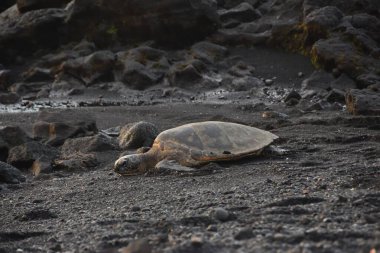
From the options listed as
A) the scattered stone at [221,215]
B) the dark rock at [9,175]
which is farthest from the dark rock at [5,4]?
the scattered stone at [221,215]

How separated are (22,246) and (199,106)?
9099mm

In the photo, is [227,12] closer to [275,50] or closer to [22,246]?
[275,50]

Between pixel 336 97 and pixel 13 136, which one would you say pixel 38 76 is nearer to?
pixel 336 97

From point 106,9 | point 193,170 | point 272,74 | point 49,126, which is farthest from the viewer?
point 106,9

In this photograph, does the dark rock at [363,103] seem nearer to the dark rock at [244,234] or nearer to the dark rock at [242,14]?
the dark rock at [244,234]

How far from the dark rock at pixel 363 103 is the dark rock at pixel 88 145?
370cm

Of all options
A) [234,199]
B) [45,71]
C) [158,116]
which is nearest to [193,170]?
[234,199]

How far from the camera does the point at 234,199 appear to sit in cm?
522

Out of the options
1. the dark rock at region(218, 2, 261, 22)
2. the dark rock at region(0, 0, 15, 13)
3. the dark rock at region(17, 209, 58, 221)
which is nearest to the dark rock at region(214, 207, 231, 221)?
the dark rock at region(17, 209, 58, 221)

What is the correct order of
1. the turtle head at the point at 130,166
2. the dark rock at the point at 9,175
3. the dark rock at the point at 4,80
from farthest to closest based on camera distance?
the dark rock at the point at 4,80 < the dark rock at the point at 9,175 < the turtle head at the point at 130,166

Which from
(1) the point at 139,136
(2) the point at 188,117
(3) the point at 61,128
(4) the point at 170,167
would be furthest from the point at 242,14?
(4) the point at 170,167

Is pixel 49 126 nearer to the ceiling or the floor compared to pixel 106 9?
nearer to the floor

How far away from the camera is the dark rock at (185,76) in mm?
15773

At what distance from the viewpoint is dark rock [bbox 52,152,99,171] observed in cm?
805
